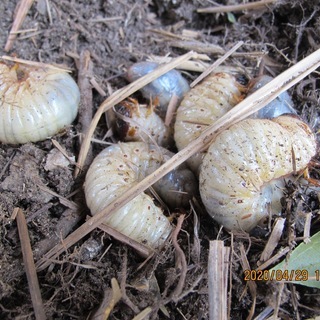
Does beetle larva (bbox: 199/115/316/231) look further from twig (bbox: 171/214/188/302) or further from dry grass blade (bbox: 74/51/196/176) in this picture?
dry grass blade (bbox: 74/51/196/176)

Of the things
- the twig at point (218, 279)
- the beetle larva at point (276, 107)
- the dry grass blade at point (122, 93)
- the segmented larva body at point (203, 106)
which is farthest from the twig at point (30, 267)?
the beetle larva at point (276, 107)

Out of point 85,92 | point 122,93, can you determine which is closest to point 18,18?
point 85,92

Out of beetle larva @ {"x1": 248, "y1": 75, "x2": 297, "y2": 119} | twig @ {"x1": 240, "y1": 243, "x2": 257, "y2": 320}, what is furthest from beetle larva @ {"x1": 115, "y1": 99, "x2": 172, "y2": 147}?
twig @ {"x1": 240, "y1": 243, "x2": 257, "y2": 320}

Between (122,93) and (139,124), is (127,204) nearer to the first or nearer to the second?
(139,124)

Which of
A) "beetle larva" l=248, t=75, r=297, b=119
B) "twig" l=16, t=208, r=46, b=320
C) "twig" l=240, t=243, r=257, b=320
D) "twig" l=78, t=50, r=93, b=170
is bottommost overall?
"twig" l=16, t=208, r=46, b=320

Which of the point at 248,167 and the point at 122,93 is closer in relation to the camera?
the point at 248,167

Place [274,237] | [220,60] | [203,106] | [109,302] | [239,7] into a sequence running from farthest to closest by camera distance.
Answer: [239,7] < [220,60] < [203,106] < [274,237] < [109,302]
